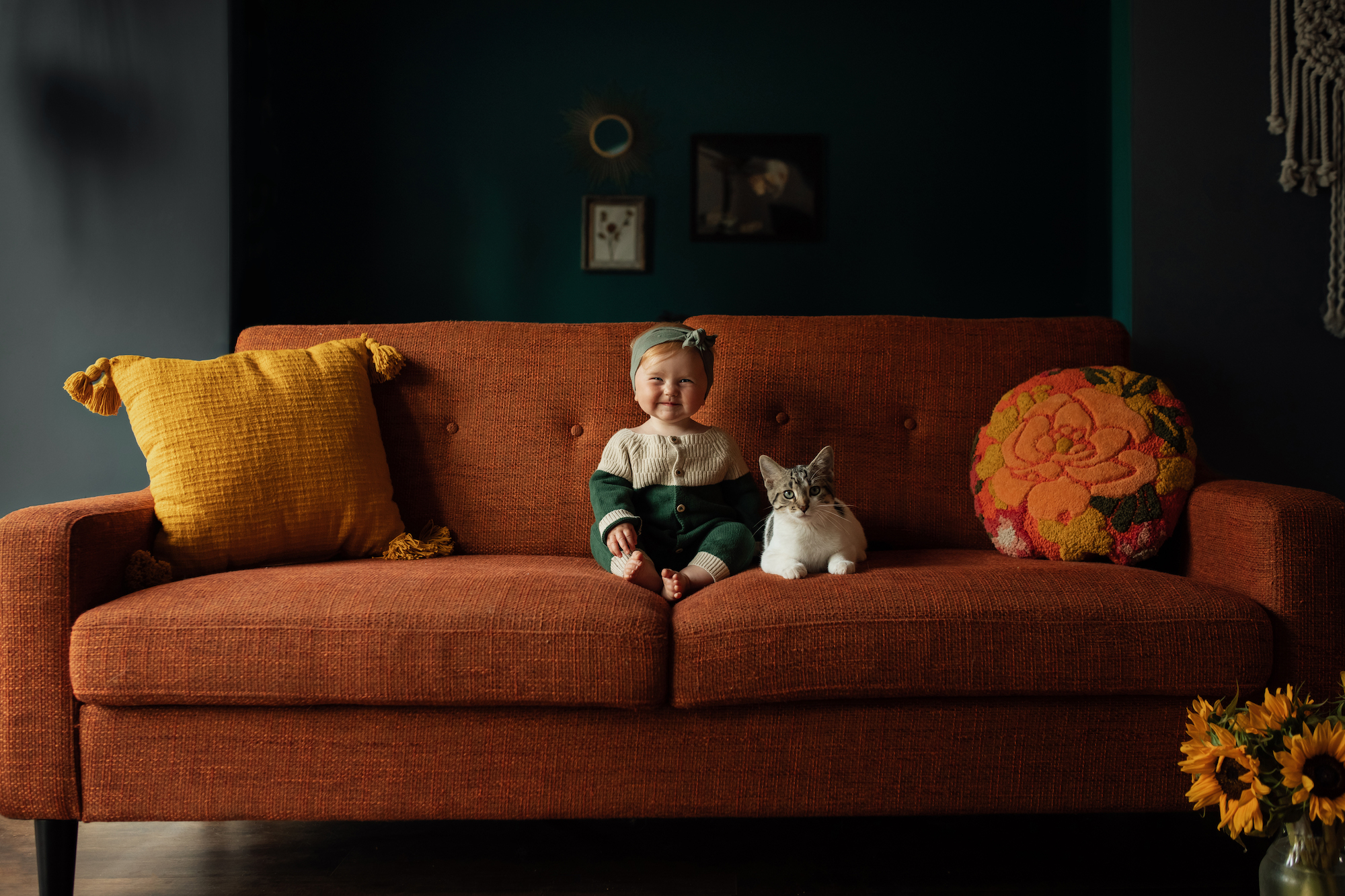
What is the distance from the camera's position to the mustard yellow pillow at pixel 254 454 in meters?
1.57

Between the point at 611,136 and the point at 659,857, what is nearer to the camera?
the point at 659,857

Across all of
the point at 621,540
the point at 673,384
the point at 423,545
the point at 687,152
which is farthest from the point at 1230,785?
the point at 687,152

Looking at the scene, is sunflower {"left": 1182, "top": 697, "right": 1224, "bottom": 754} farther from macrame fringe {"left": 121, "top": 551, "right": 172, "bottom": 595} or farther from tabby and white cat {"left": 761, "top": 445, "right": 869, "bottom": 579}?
macrame fringe {"left": 121, "top": 551, "right": 172, "bottom": 595}

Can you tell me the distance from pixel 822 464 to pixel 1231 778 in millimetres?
858

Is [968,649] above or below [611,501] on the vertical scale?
below

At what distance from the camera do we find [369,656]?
4.17ft

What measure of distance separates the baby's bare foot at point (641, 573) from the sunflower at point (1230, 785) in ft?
2.80

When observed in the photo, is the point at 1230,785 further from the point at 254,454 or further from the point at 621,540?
the point at 254,454

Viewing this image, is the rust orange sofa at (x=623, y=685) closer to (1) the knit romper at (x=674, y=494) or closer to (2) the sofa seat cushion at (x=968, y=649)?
(2) the sofa seat cushion at (x=968, y=649)

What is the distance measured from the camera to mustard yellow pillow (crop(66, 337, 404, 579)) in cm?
157

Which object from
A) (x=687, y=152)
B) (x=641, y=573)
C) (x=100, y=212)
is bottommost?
(x=641, y=573)

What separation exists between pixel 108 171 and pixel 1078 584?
2565 millimetres

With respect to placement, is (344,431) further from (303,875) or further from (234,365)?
(303,875)

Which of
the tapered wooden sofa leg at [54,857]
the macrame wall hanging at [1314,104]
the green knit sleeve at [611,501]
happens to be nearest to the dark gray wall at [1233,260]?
the macrame wall hanging at [1314,104]
